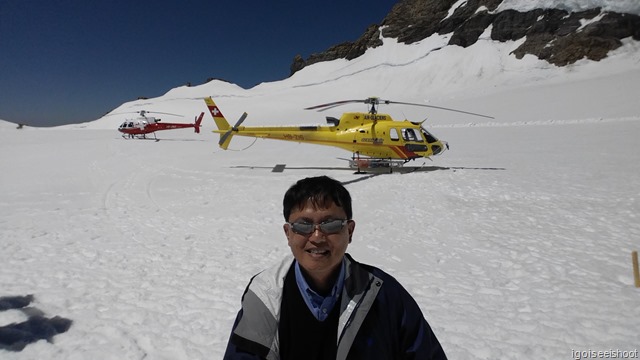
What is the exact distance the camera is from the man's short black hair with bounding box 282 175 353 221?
1.98m

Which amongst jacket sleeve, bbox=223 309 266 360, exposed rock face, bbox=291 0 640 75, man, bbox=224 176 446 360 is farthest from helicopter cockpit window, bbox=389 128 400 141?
exposed rock face, bbox=291 0 640 75

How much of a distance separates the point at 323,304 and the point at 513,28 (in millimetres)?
71357

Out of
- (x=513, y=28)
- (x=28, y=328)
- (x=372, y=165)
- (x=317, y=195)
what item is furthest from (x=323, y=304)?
(x=513, y=28)

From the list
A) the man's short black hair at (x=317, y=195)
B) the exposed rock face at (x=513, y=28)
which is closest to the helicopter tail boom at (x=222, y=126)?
the man's short black hair at (x=317, y=195)

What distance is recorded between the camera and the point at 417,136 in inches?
528

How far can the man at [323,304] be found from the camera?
1.82 meters

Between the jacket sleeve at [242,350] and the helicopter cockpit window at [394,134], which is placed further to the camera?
the helicopter cockpit window at [394,134]

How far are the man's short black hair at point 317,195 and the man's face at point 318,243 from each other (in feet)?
0.08

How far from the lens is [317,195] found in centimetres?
199

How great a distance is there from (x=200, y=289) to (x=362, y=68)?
7429 centimetres

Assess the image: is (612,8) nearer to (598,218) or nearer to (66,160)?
(598,218)

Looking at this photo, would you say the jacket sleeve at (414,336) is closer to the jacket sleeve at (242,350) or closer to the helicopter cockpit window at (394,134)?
the jacket sleeve at (242,350)

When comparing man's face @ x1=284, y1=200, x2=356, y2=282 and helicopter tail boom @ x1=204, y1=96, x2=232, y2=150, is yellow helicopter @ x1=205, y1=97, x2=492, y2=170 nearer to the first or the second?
helicopter tail boom @ x1=204, y1=96, x2=232, y2=150

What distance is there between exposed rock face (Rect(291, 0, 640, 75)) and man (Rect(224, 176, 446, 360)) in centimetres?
5992
